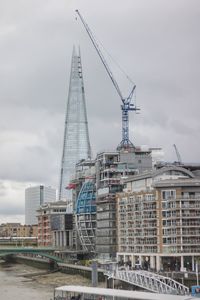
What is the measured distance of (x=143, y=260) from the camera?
5325 inches

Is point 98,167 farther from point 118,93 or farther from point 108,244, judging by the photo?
point 118,93

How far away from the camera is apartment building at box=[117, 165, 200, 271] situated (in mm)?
125562

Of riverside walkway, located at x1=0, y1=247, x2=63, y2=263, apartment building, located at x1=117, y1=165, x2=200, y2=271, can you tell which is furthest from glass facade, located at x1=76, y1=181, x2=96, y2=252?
apartment building, located at x1=117, y1=165, x2=200, y2=271

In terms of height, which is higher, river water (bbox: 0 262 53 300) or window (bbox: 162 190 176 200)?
window (bbox: 162 190 176 200)

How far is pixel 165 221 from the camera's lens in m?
128

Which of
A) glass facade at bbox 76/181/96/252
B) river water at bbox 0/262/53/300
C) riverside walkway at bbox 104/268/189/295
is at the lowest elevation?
river water at bbox 0/262/53/300

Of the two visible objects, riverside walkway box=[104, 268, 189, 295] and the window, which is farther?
the window

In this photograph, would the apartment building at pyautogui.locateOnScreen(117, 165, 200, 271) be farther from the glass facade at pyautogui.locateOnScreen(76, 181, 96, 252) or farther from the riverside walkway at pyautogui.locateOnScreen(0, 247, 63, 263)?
the glass facade at pyautogui.locateOnScreen(76, 181, 96, 252)

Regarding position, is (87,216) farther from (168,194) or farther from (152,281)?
(152,281)

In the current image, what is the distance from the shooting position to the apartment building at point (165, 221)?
125562 millimetres

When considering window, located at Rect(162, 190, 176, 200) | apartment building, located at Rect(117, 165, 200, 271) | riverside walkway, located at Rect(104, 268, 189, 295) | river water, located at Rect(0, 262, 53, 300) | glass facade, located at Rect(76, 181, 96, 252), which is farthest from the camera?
glass facade, located at Rect(76, 181, 96, 252)

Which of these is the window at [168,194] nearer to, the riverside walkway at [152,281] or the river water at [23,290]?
the riverside walkway at [152,281]

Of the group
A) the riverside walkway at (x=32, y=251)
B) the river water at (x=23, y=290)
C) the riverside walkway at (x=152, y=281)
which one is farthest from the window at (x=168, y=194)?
the riverside walkway at (x=32, y=251)

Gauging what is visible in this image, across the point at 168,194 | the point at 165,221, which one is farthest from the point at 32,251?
the point at 168,194
